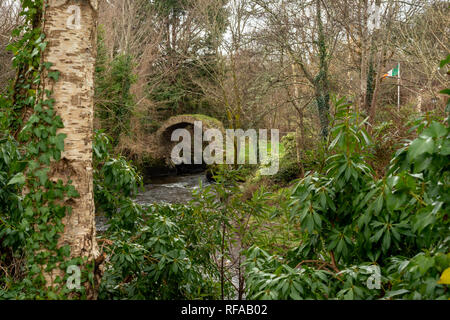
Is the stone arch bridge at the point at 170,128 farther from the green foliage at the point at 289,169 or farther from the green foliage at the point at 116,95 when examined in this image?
the green foliage at the point at 289,169

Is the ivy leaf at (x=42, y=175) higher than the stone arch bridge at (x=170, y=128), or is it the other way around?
the stone arch bridge at (x=170, y=128)

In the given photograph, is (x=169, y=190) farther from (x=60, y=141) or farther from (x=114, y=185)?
(x=60, y=141)

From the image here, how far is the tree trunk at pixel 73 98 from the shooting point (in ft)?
8.21

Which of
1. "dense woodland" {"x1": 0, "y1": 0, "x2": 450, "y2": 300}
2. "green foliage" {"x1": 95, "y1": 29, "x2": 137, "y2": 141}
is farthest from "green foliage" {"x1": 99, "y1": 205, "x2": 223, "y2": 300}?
"green foliage" {"x1": 95, "y1": 29, "x2": 137, "y2": 141}

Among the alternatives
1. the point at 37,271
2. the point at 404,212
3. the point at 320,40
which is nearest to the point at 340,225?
the point at 404,212

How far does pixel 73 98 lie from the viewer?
2527 millimetres

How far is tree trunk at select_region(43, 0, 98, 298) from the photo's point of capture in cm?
250

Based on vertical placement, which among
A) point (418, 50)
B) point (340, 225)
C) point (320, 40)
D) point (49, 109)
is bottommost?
point (340, 225)

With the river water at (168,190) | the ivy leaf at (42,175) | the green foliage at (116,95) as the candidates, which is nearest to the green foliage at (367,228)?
the ivy leaf at (42,175)

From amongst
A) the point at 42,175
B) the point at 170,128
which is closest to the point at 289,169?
the point at 170,128

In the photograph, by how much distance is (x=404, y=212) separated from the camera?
1.97 meters

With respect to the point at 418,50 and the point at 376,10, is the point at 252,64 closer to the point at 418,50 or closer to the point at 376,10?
the point at 376,10

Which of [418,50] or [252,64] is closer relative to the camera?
[418,50]
